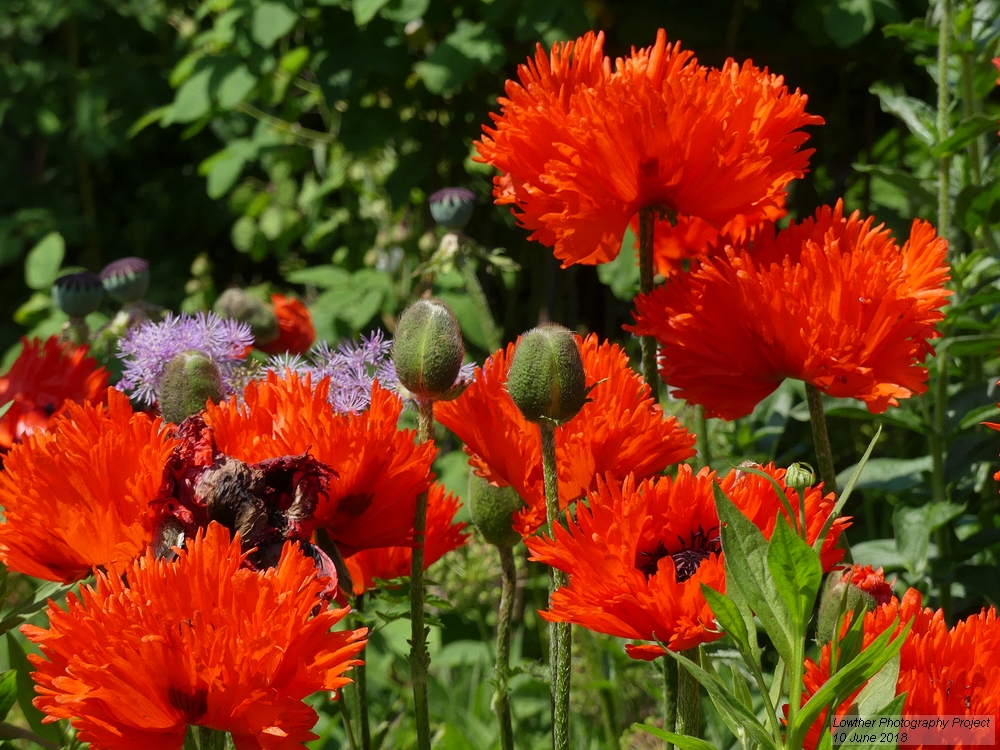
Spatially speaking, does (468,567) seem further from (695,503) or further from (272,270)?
(272,270)

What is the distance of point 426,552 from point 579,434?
26cm

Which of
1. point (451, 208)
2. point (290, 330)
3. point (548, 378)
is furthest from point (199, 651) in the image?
point (451, 208)

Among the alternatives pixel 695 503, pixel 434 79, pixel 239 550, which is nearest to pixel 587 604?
pixel 695 503

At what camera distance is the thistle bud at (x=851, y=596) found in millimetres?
949

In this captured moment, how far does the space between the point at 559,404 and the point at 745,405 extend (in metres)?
0.26

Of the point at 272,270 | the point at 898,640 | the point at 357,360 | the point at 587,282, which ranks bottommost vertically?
the point at 898,640

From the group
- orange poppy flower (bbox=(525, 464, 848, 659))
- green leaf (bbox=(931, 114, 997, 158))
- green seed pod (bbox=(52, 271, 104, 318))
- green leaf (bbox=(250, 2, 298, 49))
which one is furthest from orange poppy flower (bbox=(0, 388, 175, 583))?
green leaf (bbox=(250, 2, 298, 49))

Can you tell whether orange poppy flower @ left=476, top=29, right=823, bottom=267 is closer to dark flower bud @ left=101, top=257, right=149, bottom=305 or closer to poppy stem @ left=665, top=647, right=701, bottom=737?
poppy stem @ left=665, top=647, right=701, bottom=737

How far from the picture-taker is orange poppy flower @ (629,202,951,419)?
1.11 m

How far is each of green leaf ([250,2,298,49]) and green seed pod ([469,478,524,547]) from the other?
5.91 feet

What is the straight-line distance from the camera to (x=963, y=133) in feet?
5.60

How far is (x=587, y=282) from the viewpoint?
Answer: 10.9 ft

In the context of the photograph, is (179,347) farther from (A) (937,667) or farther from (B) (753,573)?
(A) (937,667)

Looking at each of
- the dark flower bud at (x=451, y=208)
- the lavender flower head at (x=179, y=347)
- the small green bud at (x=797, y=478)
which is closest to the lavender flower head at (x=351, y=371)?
the lavender flower head at (x=179, y=347)
